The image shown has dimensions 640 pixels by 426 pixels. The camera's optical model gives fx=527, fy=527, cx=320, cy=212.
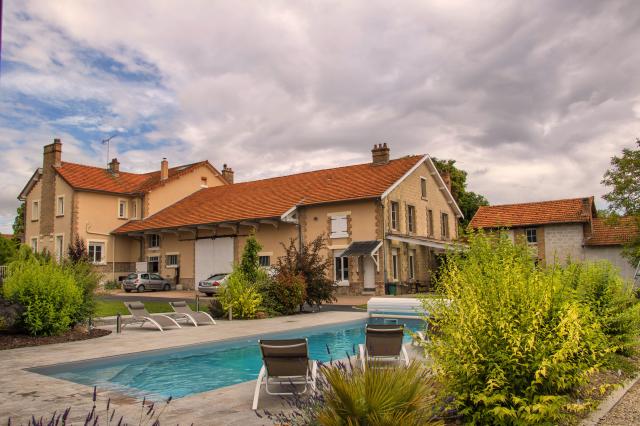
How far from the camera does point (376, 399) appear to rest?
3609mm

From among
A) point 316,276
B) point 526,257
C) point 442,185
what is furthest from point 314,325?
point 442,185

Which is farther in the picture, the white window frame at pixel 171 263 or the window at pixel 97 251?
the window at pixel 97 251

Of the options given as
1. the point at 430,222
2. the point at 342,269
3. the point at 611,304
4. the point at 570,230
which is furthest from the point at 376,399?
the point at 570,230

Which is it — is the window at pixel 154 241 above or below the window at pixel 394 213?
below

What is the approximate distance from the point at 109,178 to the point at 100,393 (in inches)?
1339

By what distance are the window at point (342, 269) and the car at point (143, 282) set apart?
11.7 meters

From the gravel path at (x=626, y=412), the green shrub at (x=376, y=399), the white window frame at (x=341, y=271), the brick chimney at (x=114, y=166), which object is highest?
the brick chimney at (x=114, y=166)

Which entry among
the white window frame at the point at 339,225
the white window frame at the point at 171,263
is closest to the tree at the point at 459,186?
the white window frame at the point at 339,225

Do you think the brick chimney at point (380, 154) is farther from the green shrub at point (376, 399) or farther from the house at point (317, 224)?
the green shrub at point (376, 399)

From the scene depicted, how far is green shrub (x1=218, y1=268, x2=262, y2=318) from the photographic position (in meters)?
16.4

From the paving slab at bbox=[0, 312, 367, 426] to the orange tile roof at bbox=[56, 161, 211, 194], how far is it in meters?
26.3

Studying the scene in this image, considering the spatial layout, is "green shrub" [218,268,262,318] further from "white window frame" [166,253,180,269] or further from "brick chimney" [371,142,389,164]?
"white window frame" [166,253,180,269]

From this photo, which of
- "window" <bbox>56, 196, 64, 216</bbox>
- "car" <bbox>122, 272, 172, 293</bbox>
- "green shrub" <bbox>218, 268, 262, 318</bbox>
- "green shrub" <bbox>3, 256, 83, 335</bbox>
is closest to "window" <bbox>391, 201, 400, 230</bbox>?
"green shrub" <bbox>218, 268, 262, 318</bbox>

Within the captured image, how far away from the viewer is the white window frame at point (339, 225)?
27656mm
